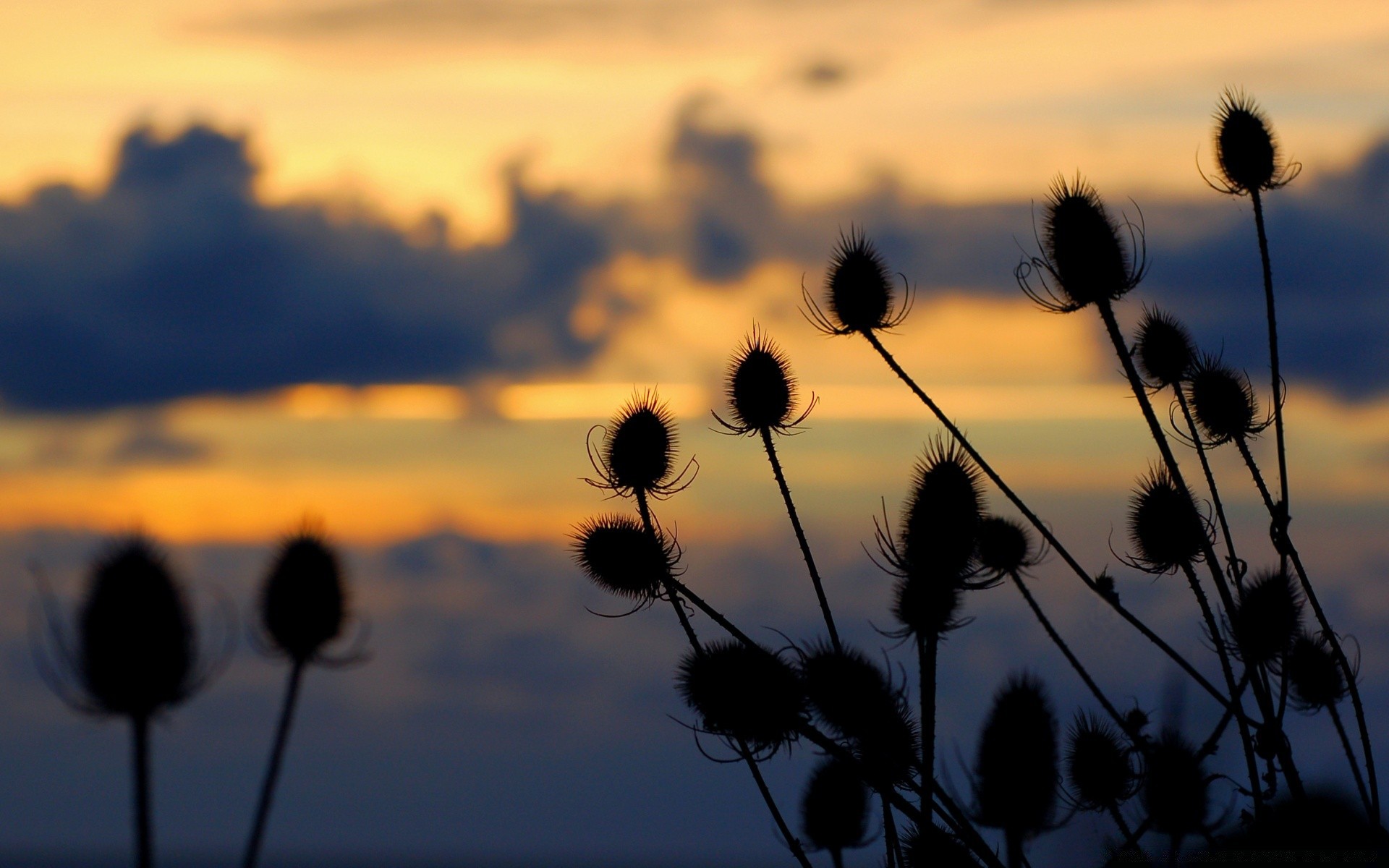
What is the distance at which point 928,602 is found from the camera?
10344 millimetres

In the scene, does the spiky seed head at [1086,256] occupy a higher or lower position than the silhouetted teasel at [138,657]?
higher

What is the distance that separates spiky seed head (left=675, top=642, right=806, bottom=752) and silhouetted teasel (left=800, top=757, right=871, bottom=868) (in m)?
3.02

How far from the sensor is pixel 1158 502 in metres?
13.4

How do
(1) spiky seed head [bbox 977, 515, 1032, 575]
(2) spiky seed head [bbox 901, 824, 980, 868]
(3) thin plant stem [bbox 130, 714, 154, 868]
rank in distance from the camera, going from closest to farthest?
(3) thin plant stem [bbox 130, 714, 154, 868] → (2) spiky seed head [bbox 901, 824, 980, 868] → (1) spiky seed head [bbox 977, 515, 1032, 575]

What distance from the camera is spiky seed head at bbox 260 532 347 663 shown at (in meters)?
7.46

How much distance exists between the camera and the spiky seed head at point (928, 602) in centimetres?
1034

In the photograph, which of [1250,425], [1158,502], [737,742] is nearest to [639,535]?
[737,742]

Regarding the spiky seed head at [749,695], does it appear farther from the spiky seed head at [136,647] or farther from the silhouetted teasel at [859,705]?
the spiky seed head at [136,647]

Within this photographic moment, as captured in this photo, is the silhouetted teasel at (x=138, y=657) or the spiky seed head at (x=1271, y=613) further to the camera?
the spiky seed head at (x=1271, y=613)

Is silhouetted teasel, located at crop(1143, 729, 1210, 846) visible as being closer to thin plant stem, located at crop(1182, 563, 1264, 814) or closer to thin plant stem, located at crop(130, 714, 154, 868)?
thin plant stem, located at crop(1182, 563, 1264, 814)

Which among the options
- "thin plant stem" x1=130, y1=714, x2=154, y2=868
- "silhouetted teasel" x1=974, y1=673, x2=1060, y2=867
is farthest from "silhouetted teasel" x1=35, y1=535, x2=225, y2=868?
"silhouetted teasel" x1=974, y1=673, x2=1060, y2=867

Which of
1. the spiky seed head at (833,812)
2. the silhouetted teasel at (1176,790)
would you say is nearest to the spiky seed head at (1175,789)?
the silhouetted teasel at (1176,790)

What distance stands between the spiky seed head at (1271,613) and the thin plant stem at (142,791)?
8.87 meters

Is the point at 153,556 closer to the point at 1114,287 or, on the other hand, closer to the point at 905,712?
the point at 905,712
